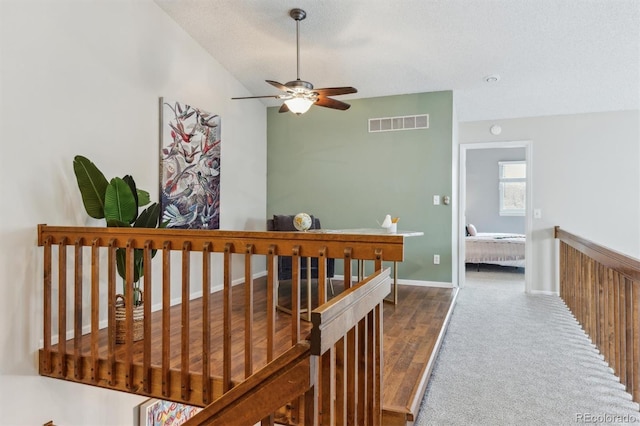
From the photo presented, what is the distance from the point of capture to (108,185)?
2.71 metres

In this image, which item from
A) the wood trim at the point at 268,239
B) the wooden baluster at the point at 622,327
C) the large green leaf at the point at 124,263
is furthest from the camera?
the large green leaf at the point at 124,263

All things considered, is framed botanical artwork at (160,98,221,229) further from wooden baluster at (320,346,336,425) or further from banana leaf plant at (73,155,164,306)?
wooden baluster at (320,346,336,425)

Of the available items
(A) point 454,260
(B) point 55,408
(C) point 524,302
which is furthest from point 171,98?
(C) point 524,302

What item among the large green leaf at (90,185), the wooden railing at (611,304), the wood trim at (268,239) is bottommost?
the wooden railing at (611,304)

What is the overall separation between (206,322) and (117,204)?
118 cm

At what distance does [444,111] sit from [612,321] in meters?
3.03

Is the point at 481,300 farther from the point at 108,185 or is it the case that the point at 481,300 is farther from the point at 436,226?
the point at 108,185

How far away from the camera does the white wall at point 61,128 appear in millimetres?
2471

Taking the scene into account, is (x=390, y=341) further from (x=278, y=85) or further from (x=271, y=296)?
(x=278, y=85)

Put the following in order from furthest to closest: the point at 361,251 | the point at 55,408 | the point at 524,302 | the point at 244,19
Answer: the point at 524,302
the point at 244,19
the point at 55,408
the point at 361,251

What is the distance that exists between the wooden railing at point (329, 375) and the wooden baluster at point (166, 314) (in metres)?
1.09

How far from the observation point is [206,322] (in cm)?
212

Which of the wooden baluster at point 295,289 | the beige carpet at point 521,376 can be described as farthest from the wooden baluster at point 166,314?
the beige carpet at point 521,376

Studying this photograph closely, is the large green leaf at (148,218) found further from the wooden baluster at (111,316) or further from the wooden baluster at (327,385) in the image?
the wooden baluster at (327,385)
